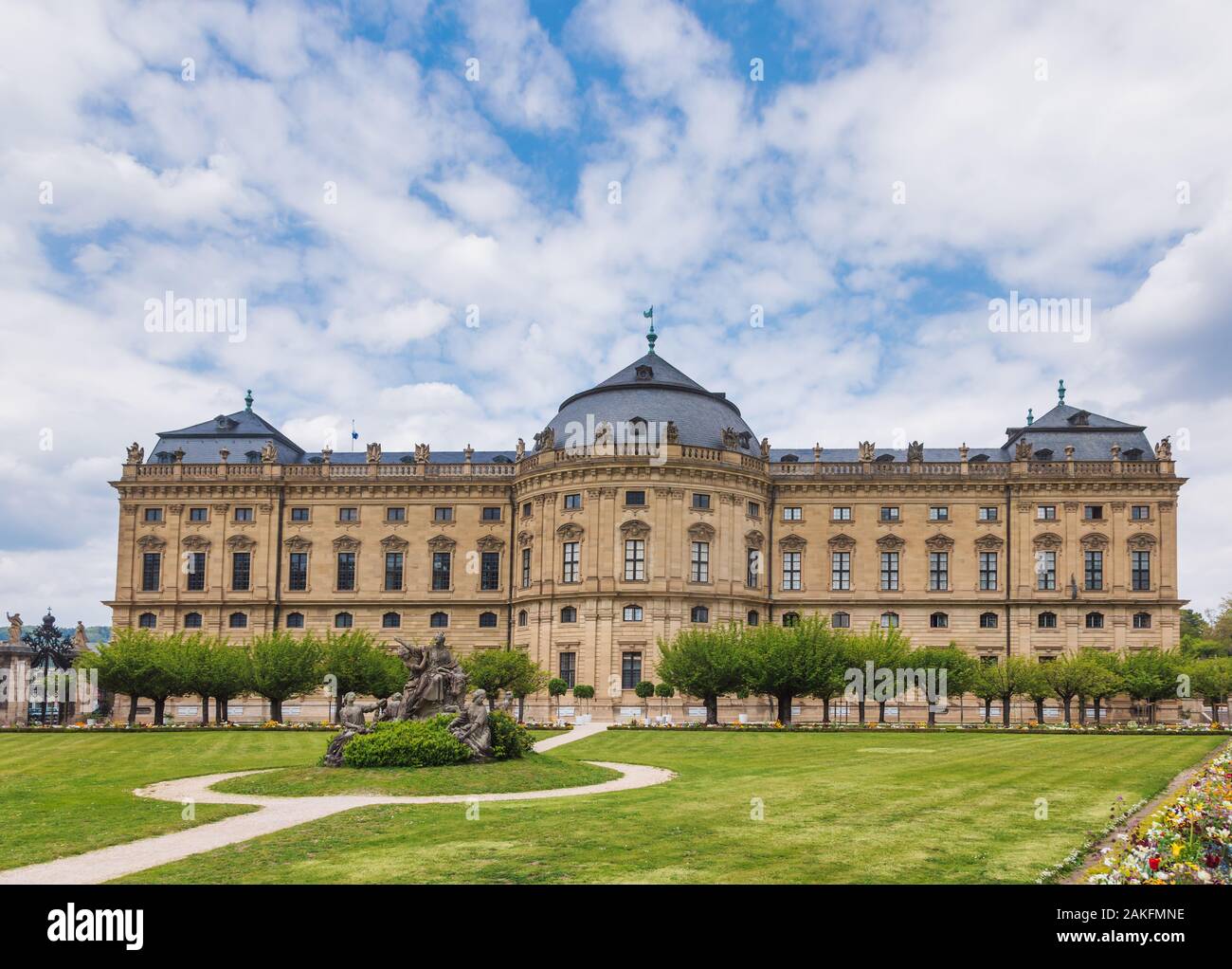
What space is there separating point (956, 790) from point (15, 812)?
22372 millimetres

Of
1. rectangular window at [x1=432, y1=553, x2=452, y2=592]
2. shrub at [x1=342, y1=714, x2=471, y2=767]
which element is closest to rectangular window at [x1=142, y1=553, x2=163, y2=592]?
rectangular window at [x1=432, y1=553, x2=452, y2=592]

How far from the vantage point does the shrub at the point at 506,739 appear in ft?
102

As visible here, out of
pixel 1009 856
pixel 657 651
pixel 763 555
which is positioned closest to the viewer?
pixel 1009 856

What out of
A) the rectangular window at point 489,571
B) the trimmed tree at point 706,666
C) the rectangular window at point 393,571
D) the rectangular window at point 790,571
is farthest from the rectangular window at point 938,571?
the rectangular window at point 393,571

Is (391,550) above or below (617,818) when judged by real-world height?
above

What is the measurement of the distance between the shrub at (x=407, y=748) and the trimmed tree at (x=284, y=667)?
3182cm

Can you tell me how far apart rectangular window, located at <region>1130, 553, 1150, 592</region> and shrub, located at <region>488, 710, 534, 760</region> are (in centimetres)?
5614

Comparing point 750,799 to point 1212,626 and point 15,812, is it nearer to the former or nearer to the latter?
point 15,812

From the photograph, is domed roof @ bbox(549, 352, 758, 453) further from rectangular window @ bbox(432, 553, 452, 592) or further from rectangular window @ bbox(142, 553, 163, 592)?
rectangular window @ bbox(142, 553, 163, 592)

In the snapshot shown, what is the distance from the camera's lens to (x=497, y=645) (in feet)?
252

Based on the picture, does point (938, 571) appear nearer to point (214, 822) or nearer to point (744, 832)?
point (744, 832)

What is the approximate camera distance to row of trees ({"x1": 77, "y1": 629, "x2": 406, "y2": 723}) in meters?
59.2
